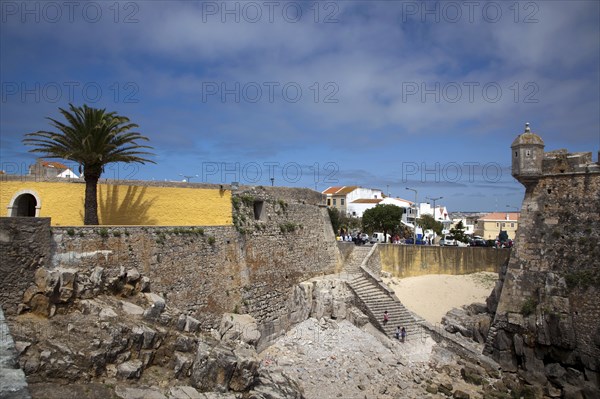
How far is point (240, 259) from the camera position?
18.3 m

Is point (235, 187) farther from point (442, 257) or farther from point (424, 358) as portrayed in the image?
point (442, 257)

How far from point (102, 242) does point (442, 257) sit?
21155mm

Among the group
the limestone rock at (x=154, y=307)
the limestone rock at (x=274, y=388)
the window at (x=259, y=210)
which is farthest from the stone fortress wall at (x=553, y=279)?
the limestone rock at (x=154, y=307)

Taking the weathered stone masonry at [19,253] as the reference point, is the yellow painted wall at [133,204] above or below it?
above

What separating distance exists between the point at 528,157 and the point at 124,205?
17.8 metres

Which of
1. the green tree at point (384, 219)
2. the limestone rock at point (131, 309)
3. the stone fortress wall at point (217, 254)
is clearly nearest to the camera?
the stone fortress wall at point (217, 254)

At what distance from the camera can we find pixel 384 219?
127 feet

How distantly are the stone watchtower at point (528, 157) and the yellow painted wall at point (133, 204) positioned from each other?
1358 cm

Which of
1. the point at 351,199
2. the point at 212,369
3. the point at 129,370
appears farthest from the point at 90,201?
the point at 351,199

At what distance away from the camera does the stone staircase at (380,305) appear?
20.7 metres

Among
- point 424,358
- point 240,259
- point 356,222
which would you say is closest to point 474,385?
point 424,358

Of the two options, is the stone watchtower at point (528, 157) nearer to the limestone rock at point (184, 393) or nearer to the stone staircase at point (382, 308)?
the stone staircase at point (382, 308)

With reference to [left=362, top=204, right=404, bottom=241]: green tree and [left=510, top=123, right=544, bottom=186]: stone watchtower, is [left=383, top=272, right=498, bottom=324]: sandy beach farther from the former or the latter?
[left=362, top=204, right=404, bottom=241]: green tree

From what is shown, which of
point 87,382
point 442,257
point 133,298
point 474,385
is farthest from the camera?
point 442,257
